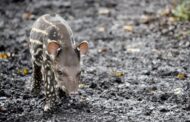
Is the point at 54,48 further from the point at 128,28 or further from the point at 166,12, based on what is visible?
the point at 166,12

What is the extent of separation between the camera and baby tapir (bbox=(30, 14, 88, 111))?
6.37m

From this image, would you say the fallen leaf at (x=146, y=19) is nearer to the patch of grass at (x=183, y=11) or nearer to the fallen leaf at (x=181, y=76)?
the patch of grass at (x=183, y=11)

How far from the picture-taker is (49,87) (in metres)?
6.77

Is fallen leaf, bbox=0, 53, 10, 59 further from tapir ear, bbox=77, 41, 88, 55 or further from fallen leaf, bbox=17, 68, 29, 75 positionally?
tapir ear, bbox=77, 41, 88, 55

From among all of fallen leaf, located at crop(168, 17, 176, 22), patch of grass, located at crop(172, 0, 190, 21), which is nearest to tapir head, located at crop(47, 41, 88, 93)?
patch of grass, located at crop(172, 0, 190, 21)

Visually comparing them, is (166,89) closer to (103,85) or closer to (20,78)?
(103,85)

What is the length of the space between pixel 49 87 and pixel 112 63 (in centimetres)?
270

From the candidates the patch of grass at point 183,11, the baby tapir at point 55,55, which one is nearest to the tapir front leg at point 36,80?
the baby tapir at point 55,55

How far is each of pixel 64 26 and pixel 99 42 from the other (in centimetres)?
398

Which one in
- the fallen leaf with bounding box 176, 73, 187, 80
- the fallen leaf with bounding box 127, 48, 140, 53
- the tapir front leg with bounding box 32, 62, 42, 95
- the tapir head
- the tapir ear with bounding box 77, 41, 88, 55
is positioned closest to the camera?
the tapir head

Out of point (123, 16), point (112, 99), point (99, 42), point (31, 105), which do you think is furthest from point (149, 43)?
point (31, 105)

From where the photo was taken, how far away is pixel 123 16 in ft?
41.9

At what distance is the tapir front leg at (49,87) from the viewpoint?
265 inches

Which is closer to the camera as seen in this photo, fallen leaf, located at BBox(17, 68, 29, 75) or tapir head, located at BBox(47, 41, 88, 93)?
tapir head, located at BBox(47, 41, 88, 93)
